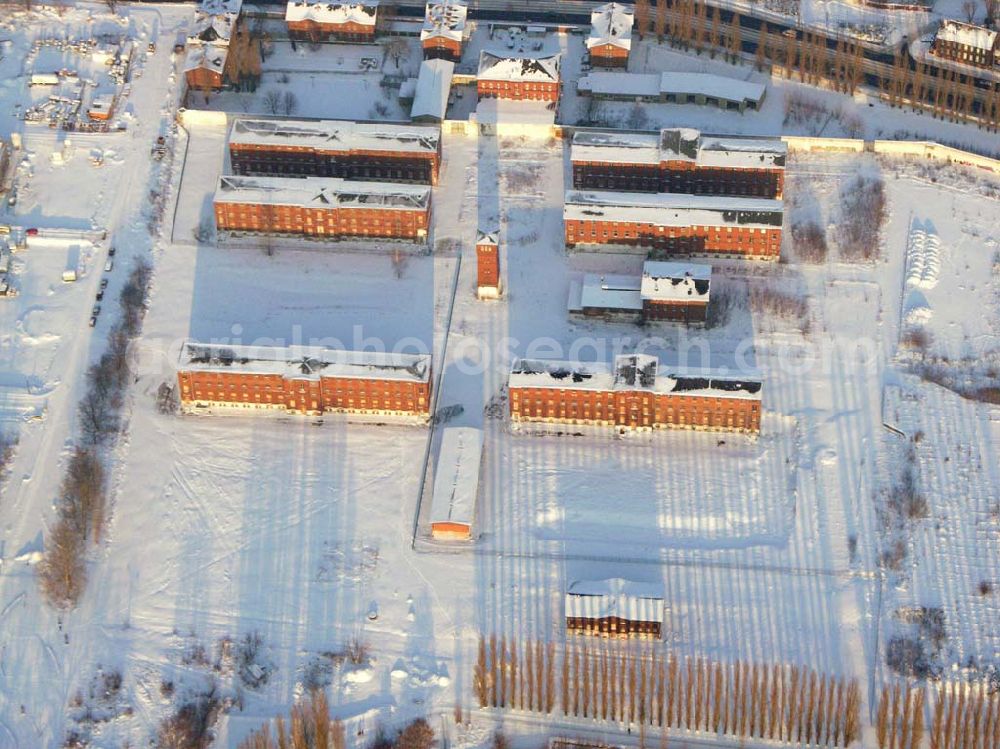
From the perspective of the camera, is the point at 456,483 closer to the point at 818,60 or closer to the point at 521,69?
the point at 521,69

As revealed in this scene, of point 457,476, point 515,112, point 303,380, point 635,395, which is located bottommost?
point 457,476

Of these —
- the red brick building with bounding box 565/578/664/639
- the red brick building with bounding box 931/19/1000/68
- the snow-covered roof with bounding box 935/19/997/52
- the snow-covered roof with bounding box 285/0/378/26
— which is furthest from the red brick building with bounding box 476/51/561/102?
the red brick building with bounding box 565/578/664/639

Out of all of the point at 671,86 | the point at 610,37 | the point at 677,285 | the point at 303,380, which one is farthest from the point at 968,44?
Answer: the point at 303,380

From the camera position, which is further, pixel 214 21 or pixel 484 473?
pixel 214 21

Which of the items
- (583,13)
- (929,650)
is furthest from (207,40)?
(929,650)

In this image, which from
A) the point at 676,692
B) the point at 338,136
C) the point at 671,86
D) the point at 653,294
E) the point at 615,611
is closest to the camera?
the point at 676,692

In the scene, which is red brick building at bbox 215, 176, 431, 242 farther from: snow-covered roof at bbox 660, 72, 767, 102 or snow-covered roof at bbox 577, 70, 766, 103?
snow-covered roof at bbox 660, 72, 767, 102

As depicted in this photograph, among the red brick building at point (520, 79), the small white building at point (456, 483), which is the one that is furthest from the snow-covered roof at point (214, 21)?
the small white building at point (456, 483)

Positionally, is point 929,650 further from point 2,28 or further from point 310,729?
point 2,28
